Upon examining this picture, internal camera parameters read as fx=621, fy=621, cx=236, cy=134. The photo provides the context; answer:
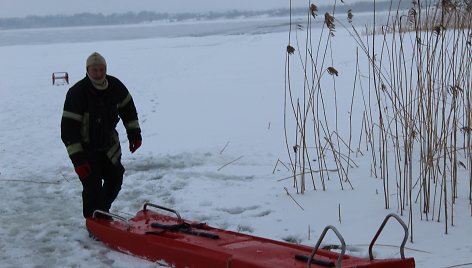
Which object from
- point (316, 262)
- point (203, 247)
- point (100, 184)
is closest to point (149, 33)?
point (100, 184)

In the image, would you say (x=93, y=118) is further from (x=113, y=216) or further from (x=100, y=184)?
(x=113, y=216)

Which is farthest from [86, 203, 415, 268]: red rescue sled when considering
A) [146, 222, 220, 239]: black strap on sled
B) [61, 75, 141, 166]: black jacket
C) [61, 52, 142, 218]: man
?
[61, 75, 141, 166]: black jacket

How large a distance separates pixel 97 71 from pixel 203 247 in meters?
1.49

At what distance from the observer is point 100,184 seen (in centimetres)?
463

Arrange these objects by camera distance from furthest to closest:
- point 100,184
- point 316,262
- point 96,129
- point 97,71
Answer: point 100,184 < point 96,129 < point 97,71 < point 316,262

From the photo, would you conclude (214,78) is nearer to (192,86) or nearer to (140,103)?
(192,86)

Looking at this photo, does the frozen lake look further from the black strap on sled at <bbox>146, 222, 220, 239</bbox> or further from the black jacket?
the black strap on sled at <bbox>146, 222, 220, 239</bbox>

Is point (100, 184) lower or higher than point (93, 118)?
lower

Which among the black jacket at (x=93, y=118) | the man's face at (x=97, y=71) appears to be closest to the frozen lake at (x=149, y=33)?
the black jacket at (x=93, y=118)

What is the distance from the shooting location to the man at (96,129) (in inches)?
171

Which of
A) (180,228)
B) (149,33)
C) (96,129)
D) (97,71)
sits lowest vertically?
(149,33)

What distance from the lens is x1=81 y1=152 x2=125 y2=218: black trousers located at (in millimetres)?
4551

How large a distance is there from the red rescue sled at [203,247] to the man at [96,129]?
0.22m

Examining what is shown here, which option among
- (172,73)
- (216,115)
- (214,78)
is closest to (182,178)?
(216,115)
